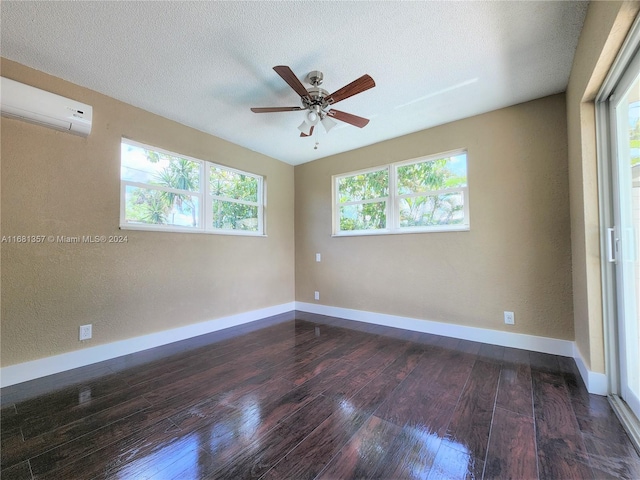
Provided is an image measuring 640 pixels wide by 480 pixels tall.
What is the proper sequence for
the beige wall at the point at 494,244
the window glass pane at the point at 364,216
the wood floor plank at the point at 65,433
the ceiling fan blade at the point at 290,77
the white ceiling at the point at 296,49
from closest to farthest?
the wood floor plank at the point at 65,433 < the white ceiling at the point at 296,49 < the ceiling fan blade at the point at 290,77 < the beige wall at the point at 494,244 < the window glass pane at the point at 364,216

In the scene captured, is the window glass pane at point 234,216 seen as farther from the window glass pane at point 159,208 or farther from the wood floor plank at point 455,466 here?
the wood floor plank at point 455,466

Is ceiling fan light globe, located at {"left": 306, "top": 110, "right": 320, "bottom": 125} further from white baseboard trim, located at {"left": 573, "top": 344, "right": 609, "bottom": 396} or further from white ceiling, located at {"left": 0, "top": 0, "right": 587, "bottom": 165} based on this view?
white baseboard trim, located at {"left": 573, "top": 344, "right": 609, "bottom": 396}

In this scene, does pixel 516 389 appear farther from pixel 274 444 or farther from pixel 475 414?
pixel 274 444

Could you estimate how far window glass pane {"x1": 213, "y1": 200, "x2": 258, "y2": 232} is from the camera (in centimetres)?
360

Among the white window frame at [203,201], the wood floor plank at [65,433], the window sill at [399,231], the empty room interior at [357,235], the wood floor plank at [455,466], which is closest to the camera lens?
the wood floor plank at [455,466]

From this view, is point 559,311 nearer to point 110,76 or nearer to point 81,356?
point 81,356

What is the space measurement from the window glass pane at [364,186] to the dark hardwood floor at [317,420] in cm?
222

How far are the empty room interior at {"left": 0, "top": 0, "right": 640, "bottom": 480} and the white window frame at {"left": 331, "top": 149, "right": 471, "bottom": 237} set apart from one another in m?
0.03

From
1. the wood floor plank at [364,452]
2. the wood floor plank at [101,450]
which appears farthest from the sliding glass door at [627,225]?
the wood floor plank at [101,450]

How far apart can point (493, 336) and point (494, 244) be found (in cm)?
100

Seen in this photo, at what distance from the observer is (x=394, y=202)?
3.62 m

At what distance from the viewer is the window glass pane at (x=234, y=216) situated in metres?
3.60

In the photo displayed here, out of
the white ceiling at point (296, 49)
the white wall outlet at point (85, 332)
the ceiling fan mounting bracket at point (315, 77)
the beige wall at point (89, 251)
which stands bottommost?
the white wall outlet at point (85, 332)

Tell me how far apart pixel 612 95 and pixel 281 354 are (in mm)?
3251
